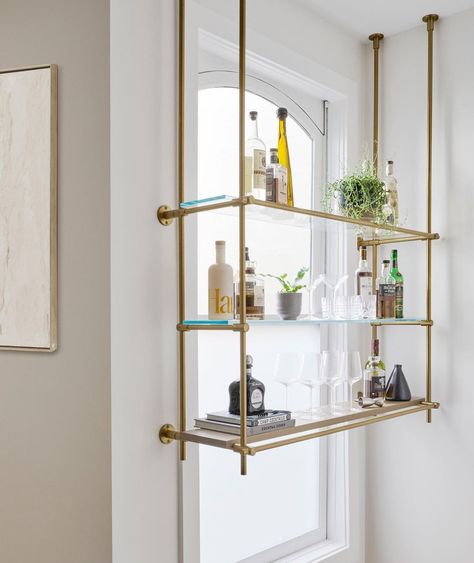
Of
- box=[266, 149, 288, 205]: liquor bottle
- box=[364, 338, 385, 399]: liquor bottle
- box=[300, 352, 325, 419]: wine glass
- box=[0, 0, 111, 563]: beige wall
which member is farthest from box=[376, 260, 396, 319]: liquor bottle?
box=[0, 0, 111, 563]: beige wall

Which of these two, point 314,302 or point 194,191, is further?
point 314,302

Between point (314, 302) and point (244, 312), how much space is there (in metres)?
0.74

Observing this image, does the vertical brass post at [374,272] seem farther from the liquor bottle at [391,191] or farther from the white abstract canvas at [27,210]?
the white abstract canvas at [27,210]

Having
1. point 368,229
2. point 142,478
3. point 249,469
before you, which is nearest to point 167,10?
point 368,229

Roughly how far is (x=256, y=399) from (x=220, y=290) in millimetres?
319

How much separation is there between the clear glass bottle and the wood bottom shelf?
64cm

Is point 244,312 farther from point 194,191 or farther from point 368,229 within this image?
point 368,229

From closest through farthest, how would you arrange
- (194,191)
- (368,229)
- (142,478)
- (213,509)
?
(142,478)
(194,191)
(213,509)
(368,229)

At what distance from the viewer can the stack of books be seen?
1.62 metres

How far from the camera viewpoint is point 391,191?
220cm

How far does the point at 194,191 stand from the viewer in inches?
70.7

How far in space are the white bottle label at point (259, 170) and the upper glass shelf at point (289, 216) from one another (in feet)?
0.23

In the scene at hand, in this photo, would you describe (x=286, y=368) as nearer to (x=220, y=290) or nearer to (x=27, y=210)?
(x=220, y=290)

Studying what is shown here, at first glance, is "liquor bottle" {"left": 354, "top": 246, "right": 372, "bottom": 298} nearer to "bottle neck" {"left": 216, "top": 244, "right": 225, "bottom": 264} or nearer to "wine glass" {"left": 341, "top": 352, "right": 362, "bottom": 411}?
"wine glass" {"left": 341, "top": 352, "right": 362, "bottom": 411}
